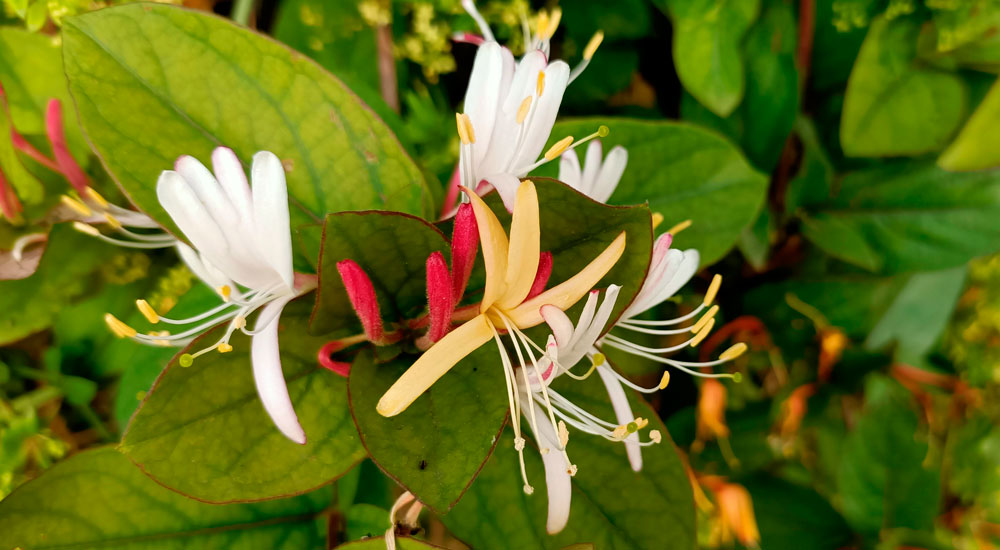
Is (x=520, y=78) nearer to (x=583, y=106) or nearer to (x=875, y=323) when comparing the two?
(x=583, y=106)

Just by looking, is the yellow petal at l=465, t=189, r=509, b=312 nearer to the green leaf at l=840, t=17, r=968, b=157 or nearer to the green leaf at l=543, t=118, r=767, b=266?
the green leaf at l=543, t=118, r=767, b=266

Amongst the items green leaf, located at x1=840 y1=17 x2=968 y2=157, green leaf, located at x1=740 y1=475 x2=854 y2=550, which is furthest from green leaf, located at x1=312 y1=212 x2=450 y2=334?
green leaf, located at x1=740 y1=475 x2=854 y2=550

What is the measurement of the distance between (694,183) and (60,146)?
56 cm

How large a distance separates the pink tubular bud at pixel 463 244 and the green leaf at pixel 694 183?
0.93 ft

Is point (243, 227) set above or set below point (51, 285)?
above

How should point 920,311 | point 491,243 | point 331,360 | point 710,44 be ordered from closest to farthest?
point 491,243 < point 331,360 < point 710,44 < point 920,311

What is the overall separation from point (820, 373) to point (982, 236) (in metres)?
0.29

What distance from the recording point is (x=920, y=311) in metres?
0.96

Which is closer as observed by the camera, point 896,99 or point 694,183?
point 694,183

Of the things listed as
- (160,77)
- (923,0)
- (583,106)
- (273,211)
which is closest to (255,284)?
(273,211)

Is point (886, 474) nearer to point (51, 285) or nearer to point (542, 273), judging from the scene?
point (542, 273)

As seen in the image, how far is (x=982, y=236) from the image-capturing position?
2.65 feet

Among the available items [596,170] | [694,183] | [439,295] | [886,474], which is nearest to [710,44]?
[694,183]

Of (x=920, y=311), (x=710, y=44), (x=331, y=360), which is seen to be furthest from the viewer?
(x=920, y=311)
